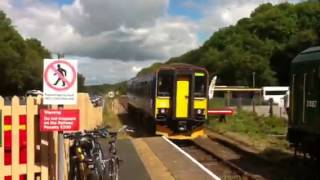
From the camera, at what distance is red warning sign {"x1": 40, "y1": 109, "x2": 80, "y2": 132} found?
28.0ft

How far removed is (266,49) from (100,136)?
10484 centimetres

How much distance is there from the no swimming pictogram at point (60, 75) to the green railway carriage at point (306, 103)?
8.05 metres

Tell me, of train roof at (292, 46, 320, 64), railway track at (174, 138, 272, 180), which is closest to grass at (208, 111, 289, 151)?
railway track at (174, 138, 272, 180)

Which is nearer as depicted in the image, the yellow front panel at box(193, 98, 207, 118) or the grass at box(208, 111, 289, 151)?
the grass at box(208, 111, 289, 151)

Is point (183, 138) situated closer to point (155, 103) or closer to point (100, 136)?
point (155, 103)

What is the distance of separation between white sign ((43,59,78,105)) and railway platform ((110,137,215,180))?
4.54m

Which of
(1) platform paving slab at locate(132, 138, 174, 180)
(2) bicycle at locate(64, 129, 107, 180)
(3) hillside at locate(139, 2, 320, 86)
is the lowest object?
(1) platform paving slab at locate(132, 138, 174, 180)

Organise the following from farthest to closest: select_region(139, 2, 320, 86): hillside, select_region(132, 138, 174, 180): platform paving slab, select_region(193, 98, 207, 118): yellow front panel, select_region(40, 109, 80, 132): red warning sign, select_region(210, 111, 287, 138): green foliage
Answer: select_region(139, 2, 320, 86): hillside < select_region(210, 111, 287, 138): green foliage < select_region(193, 98, 207, 118): yellow front panel < select_region(132, 138, 174, 180): platform paving slab < select_region(40, 109, 80, 132): red warning sign

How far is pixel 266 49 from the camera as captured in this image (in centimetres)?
11325

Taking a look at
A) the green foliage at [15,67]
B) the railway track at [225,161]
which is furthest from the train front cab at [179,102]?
the green foliage at [15,67]

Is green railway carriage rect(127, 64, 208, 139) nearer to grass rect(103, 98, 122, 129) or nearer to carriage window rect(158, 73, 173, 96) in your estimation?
carriage window rect(158, 73, 173, 96)

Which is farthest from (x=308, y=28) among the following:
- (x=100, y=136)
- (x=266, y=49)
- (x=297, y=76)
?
(x=100, y=136)

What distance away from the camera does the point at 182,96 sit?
26438 mm

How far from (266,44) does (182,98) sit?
91.1 meters
